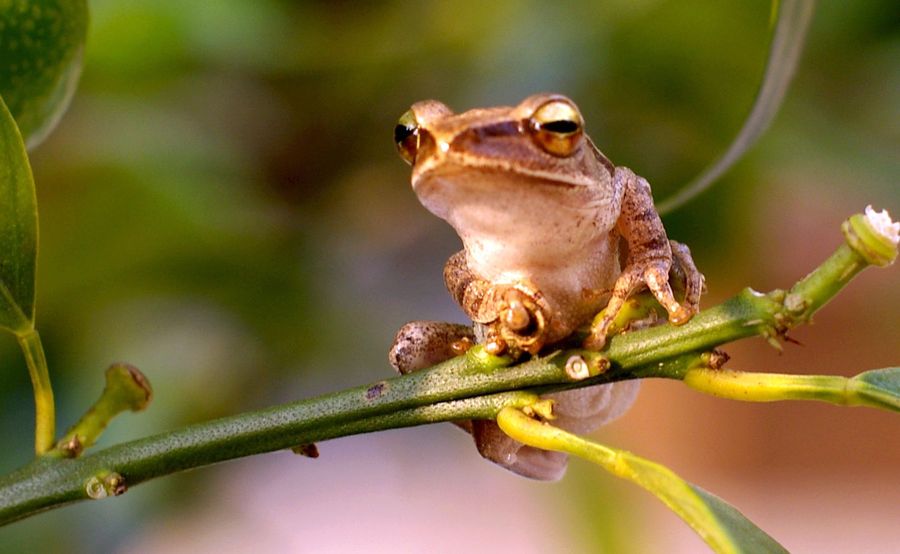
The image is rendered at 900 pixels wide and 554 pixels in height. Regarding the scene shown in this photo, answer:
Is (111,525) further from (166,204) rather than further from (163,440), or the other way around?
(163,440)

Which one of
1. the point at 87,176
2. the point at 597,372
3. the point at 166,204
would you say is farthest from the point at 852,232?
the point at 87,176

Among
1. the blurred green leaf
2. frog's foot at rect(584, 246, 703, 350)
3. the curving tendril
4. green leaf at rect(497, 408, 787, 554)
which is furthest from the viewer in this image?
the curving tendril

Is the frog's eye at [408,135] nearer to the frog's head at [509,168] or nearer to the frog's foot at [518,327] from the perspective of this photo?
the frog's head at [509,168]

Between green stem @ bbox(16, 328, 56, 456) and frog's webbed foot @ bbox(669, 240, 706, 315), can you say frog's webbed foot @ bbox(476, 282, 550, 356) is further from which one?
green stem @ bbox(16, 328, 56, 456)

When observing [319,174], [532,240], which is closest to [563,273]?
[532,240]

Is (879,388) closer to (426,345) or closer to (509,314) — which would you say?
(509,314)

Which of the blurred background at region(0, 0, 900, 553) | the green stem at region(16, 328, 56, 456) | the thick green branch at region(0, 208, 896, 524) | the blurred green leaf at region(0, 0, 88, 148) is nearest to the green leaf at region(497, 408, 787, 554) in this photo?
the thick green branch at region(0, 208, 896, 524)
